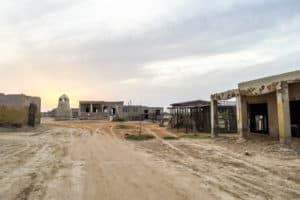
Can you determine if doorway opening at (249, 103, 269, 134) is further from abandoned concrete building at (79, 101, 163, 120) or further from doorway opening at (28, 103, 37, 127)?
abandoned concrete building at (79, 101, 163, 120)

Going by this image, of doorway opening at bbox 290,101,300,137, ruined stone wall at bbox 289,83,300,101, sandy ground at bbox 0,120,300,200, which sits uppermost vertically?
ruined stone wall at bbox 289,83,300,101

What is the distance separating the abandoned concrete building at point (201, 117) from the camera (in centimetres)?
3494


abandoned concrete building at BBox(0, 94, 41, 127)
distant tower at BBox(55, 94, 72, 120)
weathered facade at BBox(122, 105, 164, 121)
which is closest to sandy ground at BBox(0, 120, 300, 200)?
abandoned concrete building at BBox(0, 94, 41, 127)

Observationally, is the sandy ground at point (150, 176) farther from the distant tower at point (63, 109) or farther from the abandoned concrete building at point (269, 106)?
the distant tower at point (63, 109)

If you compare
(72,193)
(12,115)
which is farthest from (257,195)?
(12,115)

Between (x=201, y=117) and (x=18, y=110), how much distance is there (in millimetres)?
18723

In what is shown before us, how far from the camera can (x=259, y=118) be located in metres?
27.1

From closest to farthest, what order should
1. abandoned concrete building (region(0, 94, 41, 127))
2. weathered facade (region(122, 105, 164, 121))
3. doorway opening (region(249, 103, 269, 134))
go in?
1. doorway opening (region(249, 103, 269, 134))
2. abandoned concrete building (region(0, 94, 41, 127))
3. weathered facade (region(122, 105, 164, 121))

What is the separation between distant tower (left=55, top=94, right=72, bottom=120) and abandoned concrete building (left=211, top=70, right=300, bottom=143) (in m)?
45.0

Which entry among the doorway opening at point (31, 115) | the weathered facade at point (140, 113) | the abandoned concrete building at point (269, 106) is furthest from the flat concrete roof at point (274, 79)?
the weathered facade at point (140, 113)

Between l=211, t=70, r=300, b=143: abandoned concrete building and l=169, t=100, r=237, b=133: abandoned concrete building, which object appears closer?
l=211, t=70, r=300, b=143: abandoned concrete building

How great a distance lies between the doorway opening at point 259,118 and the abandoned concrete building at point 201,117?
6.26 metres

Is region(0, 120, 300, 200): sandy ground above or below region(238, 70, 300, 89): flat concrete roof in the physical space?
below

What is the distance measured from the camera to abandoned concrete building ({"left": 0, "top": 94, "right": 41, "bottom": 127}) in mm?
36656
